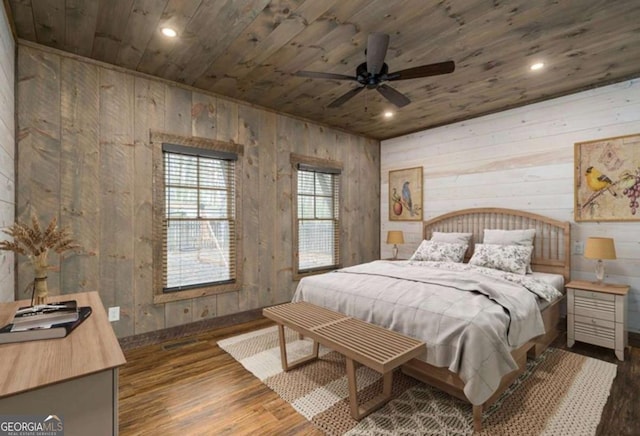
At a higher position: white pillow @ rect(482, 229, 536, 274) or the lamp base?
white pillow @ rect(482, 229, 536, 274)

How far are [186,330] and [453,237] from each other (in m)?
3.61

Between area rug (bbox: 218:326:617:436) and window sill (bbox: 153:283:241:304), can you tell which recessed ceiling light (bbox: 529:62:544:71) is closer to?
area rug (bbox: 218:326:617:436)

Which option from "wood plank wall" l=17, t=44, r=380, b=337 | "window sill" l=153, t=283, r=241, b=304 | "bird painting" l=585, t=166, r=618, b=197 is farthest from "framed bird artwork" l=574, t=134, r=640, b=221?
"window sill" l=153, t=283, r=241, b=304

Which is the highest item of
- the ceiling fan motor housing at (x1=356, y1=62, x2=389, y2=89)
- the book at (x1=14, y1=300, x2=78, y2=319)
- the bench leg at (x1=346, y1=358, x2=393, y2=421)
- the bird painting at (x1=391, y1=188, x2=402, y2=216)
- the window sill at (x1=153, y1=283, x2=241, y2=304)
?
the ceiling fan motor housing at (x1=356, y1=62, x2=389, y2=89)

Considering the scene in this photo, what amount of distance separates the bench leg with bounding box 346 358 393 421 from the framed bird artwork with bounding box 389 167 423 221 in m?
3.27

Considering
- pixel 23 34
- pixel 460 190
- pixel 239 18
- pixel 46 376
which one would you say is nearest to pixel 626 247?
pixel 460 190

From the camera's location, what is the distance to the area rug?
1909mm

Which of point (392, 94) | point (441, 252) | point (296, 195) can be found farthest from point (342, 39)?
point (441, 252)

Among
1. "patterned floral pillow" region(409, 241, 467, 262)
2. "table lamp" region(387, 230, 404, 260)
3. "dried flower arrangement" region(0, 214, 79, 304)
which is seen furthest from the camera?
"table lamp" region(387, 230, 404, 260)

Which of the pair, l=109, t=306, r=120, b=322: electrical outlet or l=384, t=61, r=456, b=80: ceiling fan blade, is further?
l=109, t=306, r=120, b=322: electrical outlet

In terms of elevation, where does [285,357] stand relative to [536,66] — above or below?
below

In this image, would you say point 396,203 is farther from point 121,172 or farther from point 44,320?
point 44,320

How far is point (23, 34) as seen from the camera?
2.39 m

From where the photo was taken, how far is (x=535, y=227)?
375cm
